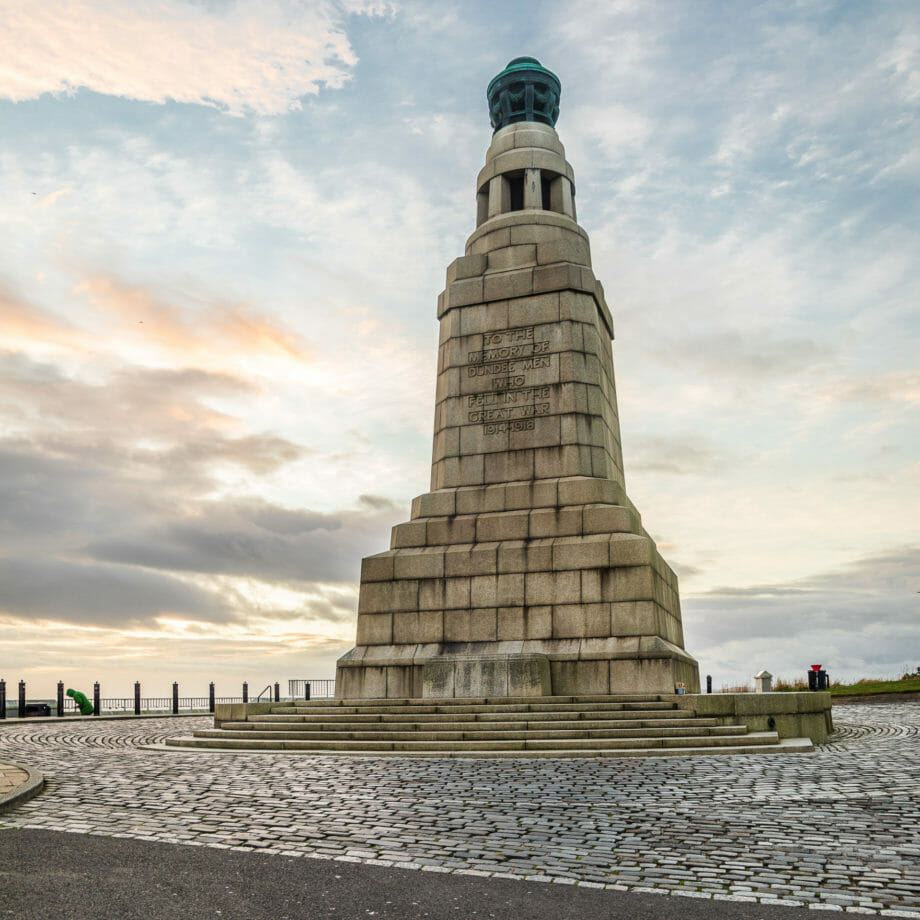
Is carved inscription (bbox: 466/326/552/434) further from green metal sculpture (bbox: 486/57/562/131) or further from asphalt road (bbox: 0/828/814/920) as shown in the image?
asphalt road (bbox: 0/828/814/920)

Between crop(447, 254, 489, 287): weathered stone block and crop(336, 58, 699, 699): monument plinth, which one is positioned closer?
crop(336, 58, 699, 699): monument plinth

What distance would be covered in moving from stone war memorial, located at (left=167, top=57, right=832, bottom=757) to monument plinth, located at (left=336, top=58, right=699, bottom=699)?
0.13ft

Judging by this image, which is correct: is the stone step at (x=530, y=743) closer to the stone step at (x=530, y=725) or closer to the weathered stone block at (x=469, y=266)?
the stone step at (x=530, y=725)

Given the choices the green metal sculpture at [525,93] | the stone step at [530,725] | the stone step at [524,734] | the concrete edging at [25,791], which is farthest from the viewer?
the green metal sculpture at [525,93]

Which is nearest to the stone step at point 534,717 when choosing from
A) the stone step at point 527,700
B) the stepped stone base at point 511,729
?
the stepped stone base at point 511,729

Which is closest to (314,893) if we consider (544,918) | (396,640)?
(544,918)

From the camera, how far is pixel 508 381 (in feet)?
74.5

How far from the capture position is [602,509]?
20.1 metres

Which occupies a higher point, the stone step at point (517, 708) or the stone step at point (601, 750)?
the stone step at point (517, 708)

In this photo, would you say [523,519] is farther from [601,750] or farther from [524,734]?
[601,750]

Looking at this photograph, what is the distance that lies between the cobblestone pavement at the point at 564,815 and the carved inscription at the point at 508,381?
10.7 metres

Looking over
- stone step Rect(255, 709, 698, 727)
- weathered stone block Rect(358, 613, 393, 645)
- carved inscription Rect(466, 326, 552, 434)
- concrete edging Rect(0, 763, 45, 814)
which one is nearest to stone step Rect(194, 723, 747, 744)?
stone step Rect(255, 709, 698, 727)

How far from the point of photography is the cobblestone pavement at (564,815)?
6.25 meters

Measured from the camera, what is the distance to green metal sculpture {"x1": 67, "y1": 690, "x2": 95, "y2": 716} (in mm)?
33156
